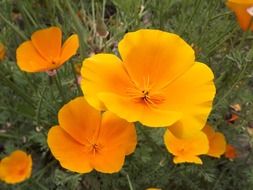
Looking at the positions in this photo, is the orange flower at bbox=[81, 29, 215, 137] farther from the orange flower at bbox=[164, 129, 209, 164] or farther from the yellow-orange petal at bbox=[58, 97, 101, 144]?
the orange flower at bbox=[164, 129, 209, 164]

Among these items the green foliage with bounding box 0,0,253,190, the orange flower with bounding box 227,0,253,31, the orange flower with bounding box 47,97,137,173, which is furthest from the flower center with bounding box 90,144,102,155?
the orange flower with bounding box 227,0,253,31

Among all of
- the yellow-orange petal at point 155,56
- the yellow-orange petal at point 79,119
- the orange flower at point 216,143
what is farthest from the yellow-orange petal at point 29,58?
the orange flower at point 216,143

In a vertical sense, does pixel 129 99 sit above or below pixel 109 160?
above

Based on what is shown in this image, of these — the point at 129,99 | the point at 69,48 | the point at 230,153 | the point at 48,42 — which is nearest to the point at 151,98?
the point at 129,99

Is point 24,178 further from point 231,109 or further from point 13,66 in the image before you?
point 231,109

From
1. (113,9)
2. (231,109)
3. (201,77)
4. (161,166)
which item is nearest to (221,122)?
(231,109)

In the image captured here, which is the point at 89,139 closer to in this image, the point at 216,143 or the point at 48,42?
the point at 48,42

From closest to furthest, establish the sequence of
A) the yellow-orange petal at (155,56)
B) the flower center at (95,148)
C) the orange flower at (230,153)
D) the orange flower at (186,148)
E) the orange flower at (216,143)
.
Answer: the yellow-orange petal at (155,56)
the flower center at (95,148)
the orange flower at (186,148)
the orange flower at (216,143)
the orange flower at (230,153)

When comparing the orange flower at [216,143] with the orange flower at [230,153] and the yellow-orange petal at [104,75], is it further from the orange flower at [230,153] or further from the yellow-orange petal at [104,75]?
the yellow-orange petal at [104,75]
